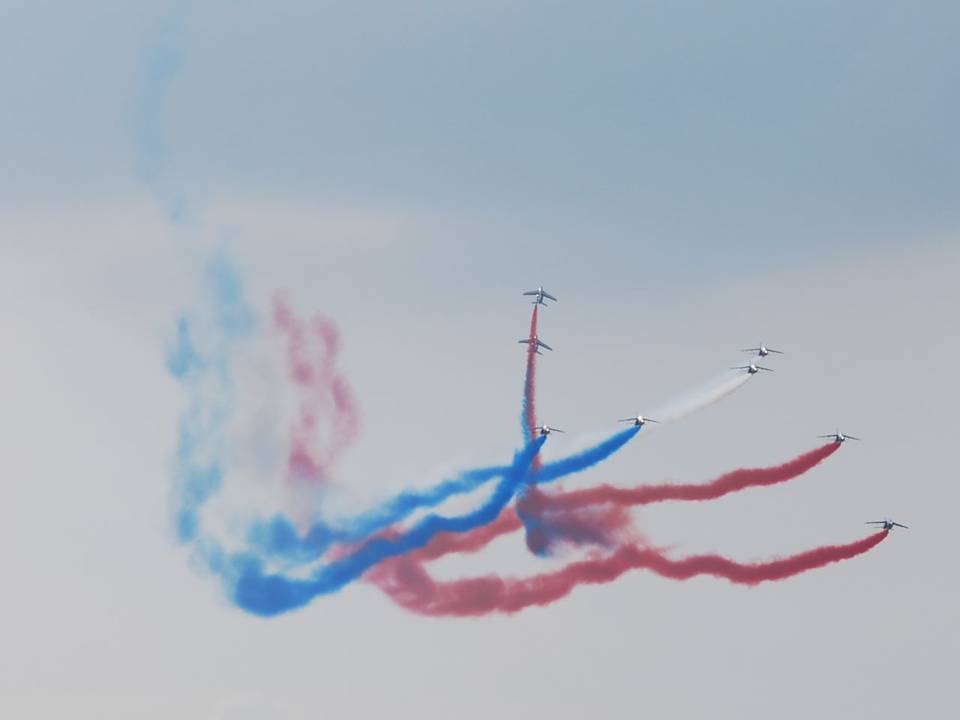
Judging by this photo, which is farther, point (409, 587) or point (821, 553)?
point (821, 553)

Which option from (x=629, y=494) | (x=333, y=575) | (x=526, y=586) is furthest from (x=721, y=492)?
(x=333, y=575)

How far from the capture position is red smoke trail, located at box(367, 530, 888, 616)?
88.4m

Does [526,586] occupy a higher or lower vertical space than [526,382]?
lower

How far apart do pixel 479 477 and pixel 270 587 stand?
9950 millimetres

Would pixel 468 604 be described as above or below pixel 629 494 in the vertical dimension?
below

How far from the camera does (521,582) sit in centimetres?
8956

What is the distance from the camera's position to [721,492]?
92.1m

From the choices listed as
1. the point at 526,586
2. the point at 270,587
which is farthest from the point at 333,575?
the point at 526,586

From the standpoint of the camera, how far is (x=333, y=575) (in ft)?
287

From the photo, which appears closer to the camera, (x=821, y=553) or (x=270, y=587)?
(x=270, y=587)

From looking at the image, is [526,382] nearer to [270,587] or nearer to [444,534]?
[444,534]

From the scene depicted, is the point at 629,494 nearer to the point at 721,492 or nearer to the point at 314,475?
the point at 721,492

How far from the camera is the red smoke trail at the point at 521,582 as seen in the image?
88.4 metres

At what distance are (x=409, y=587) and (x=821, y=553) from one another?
1956cm
